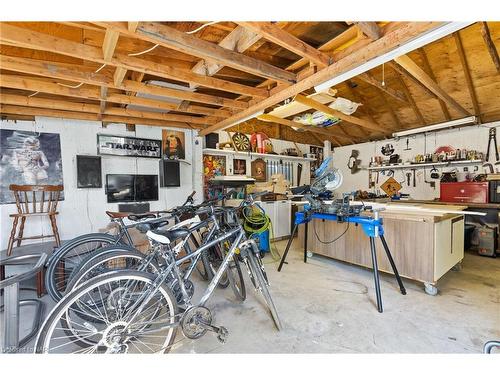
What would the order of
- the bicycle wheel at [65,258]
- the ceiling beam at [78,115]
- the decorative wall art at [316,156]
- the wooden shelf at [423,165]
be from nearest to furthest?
the bicycle wheel at [65,258], the ceiling beam at [78,115], the wooden shelf at [423,165], the decorative wall art at [316,156]

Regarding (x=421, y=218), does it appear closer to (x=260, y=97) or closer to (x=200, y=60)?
(x=260, y=97)

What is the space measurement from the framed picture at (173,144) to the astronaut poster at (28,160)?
1567 mm

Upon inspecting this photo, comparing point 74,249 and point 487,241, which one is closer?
point 74,249

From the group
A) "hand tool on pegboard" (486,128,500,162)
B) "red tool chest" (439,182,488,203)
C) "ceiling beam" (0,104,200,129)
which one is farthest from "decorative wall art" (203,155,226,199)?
"hand tool on pegboard" (486,128,500,162)

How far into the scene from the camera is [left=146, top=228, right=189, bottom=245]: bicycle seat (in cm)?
160

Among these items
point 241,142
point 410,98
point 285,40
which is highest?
point 410,98

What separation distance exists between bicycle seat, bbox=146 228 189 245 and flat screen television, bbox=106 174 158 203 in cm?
278

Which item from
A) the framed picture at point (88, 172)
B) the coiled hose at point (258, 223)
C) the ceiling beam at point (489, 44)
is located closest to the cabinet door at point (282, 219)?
the coiled hose at point (258, 223)

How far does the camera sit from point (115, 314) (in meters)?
1.55

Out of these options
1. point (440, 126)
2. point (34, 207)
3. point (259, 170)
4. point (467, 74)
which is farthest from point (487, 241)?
point (34, 207)

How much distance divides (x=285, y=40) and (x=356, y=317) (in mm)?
2502

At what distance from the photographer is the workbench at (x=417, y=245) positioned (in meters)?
2.47

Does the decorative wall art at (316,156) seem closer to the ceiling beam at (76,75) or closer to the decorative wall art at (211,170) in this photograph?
the decorative wall art at (211,170)

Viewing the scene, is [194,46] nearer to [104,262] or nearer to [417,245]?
[104,262]
